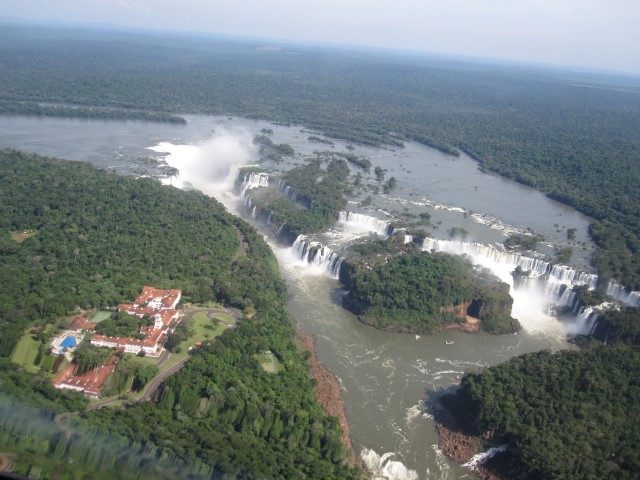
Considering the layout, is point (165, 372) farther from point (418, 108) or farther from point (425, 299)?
point (418, 108)

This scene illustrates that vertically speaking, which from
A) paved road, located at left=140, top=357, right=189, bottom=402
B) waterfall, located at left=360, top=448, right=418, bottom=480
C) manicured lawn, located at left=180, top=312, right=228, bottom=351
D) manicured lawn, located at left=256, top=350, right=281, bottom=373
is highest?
paved road, located at left=140, top=357, right=189, bottom=402

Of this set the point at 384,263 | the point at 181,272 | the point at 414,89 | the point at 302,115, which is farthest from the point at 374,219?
the point at 414,89

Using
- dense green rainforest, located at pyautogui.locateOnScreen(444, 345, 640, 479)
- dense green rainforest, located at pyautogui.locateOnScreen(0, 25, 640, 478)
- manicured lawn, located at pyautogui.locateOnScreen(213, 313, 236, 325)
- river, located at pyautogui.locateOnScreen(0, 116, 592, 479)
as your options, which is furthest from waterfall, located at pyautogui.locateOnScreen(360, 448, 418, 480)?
Answer: manicured lawn, located at pyautogui.locateOnScreen(213, 313, 236, 325)

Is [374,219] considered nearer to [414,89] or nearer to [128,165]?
[128,165]

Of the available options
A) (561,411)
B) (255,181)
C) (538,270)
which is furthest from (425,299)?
(255,181)

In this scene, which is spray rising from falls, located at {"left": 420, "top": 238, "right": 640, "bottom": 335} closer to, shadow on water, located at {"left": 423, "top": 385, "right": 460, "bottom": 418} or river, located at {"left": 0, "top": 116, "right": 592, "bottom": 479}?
river, located at {"left": 0, "top": 116, "right": 592, "bottom": 479}

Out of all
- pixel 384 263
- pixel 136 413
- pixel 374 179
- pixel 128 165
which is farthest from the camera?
pixel 374 179
